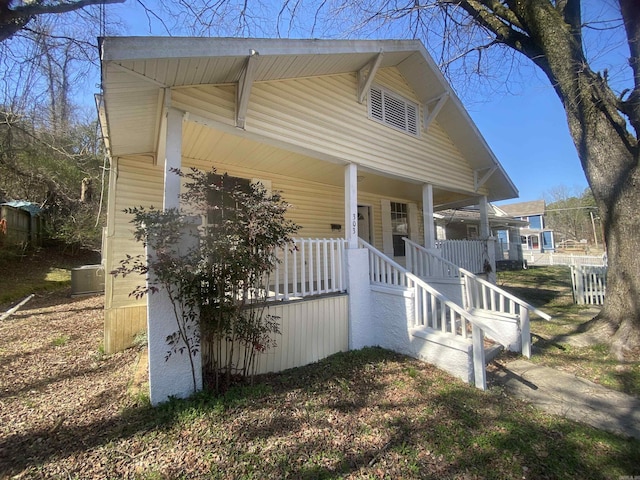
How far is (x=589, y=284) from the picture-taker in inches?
320

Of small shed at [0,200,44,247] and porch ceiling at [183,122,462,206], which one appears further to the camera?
small shed at [0,200,44,247]

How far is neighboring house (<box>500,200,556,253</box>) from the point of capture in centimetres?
2880

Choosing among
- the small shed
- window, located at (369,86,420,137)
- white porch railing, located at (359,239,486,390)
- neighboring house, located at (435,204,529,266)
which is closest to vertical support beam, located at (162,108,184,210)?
white porch railing, located at (359,239,486,390)

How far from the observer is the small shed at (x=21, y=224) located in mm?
11815

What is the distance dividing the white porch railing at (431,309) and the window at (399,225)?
12.2ft

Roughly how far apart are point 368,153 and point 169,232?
3.95 meters

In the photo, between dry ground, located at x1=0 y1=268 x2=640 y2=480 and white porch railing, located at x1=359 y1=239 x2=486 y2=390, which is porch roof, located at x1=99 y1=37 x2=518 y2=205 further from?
dry ground, located at x1=0 y1=268 x2=640 y2=480

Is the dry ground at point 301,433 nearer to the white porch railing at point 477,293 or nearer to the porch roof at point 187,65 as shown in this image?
the white porch railing at point 477,293

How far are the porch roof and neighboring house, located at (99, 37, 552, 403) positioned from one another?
0.02 metres

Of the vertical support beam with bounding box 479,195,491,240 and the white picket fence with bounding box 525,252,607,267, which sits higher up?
the vertical support beam with bounding box 479,195,491,240

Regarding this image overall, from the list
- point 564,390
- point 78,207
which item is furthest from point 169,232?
point 78,207

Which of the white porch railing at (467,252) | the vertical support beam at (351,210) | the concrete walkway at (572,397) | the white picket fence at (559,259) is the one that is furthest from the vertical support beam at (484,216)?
the white picket fence at (559,259)

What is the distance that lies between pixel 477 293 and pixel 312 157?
4.27 meters

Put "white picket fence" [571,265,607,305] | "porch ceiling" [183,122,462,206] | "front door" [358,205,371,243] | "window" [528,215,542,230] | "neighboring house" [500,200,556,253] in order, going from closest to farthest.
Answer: "porch ceiling" [183,122,462,206]
"white picket fence" [571,265,607,305]
"front door" [358,205,371,243]
"neighboring house" [500,200,556,253]
"window" [528,215,542,230]
